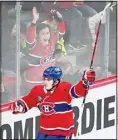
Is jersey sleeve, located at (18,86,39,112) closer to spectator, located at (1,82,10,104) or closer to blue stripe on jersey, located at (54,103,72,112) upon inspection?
blue stripe on jersey, located at (54,103,72,112)

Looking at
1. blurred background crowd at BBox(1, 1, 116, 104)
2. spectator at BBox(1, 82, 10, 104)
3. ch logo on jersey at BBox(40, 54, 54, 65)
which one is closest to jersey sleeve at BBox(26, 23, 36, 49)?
blurred background crowd at BBox(1, 1, 116, 104)

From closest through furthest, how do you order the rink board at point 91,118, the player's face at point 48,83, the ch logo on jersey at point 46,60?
the player's face at point 48,83 → the ch logo on jersey at point 46,60 → the rink board at point 91,118

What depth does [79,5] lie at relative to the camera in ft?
9.76

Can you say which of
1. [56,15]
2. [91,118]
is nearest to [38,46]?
[56,15]

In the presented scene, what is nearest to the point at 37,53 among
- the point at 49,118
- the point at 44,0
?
the point at 44,0

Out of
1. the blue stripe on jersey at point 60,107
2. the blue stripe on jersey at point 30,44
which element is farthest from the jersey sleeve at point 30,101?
the blue stripe on jersey at point 30,44

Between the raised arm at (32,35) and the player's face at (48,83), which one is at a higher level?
the raised arm at (32,35)

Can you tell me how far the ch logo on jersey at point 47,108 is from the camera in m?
2.29

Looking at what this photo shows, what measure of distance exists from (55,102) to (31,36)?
73 centimetres

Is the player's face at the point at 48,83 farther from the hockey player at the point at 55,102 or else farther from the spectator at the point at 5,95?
the spectator at the point at 5,95

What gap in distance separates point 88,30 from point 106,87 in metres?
0.37

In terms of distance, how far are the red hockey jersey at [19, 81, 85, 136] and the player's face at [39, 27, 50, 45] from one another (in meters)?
0.62

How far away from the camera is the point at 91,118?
306 centimetres

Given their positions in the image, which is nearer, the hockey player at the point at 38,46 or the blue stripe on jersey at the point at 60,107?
the blue stripe on jersey at the point at 60,107
